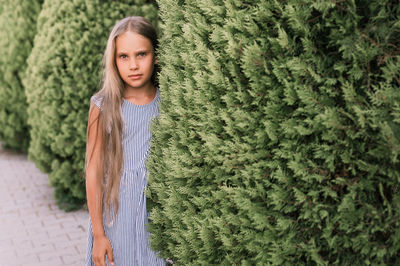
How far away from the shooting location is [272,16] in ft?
5.90

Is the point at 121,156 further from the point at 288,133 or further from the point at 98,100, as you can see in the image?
the point at 288,133

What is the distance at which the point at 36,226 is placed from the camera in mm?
5359

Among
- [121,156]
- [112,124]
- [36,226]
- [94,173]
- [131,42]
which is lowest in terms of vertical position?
[36,226]

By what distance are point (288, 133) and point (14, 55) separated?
6635mm

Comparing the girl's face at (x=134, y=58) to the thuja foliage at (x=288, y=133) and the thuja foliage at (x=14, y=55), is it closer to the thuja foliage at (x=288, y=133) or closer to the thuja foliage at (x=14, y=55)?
the thuja foliage at (x=288, y=133)

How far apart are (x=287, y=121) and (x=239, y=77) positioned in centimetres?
35

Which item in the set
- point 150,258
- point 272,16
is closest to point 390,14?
point 272,16

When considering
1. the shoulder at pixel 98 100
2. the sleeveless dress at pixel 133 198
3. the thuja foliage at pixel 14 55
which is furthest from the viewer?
the thuja foliage at pixel 14 55

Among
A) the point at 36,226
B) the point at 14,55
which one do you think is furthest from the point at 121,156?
the point at 14,55

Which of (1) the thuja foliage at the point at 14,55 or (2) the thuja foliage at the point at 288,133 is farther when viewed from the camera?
(1) the thuja foliage at the point at 14,55

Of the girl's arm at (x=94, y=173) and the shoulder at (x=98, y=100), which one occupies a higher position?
the shoulder at (x=98, y=100)

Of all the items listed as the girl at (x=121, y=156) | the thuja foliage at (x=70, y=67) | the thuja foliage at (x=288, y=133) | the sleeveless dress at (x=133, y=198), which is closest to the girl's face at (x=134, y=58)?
the girl at (x=121, y=156)

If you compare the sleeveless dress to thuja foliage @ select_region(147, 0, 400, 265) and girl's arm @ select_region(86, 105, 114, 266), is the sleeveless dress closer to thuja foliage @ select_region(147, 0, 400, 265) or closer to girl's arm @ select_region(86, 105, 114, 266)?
girl's arm @ select_region(86, 105, 114, 266)

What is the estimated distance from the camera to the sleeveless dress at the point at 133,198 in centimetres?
274
